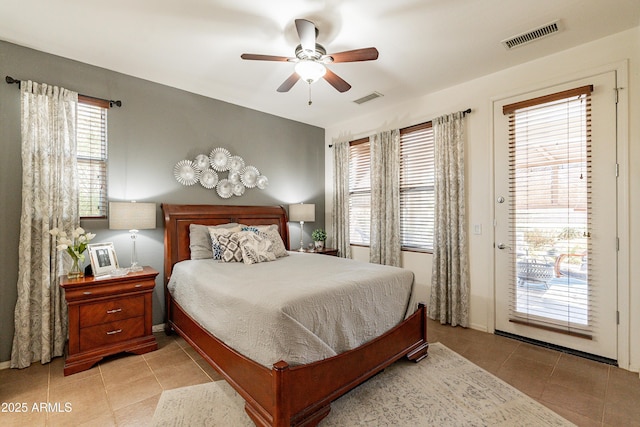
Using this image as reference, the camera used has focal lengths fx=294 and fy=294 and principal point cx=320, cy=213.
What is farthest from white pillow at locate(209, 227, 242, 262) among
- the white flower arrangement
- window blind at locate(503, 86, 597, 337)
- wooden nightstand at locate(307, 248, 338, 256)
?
window blind at locate(503, 86, 597, 337)

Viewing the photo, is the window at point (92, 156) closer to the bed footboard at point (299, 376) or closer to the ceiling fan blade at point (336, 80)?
the bed footboard at point (299, 376)

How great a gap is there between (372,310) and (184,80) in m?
3.24

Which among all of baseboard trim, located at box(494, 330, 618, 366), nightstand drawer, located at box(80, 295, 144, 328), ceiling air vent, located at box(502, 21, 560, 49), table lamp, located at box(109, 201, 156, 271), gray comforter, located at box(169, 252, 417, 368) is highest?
ceiling air vent, located at box(502, 21, 560, 49)

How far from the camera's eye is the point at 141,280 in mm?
2820

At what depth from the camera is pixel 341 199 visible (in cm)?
493

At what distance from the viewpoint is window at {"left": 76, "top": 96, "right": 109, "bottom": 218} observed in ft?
9.81

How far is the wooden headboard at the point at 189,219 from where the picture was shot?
3357 mm

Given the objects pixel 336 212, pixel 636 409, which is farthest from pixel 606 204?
pixel 336 212

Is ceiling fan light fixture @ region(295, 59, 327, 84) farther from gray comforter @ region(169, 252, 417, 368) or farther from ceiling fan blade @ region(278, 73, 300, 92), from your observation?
gray comforter @ region(169, 252, 417, 368)

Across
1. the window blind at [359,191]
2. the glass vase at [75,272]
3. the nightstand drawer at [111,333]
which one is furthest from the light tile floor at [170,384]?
the window blind at [359,191]

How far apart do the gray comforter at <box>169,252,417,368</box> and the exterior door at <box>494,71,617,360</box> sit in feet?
4.41

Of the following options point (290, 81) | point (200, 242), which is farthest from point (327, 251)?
point (290, 81)

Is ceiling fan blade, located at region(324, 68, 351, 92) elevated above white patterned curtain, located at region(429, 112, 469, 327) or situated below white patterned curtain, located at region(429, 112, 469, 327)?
above

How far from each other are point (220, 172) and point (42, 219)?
6.16 ft
